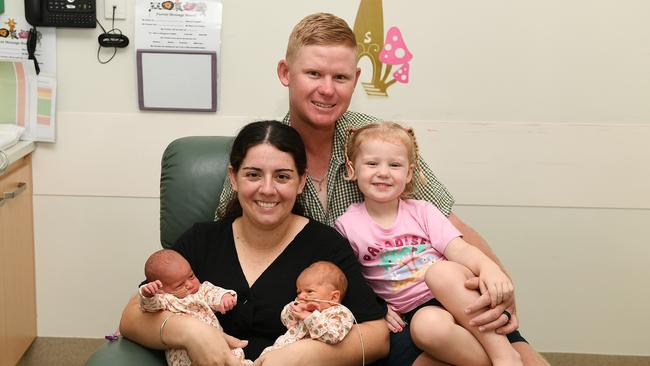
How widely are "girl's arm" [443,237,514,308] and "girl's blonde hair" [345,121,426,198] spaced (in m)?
0.24

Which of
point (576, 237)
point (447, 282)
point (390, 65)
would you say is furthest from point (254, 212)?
point (576, 237)

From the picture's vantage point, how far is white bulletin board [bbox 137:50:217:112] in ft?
8.07

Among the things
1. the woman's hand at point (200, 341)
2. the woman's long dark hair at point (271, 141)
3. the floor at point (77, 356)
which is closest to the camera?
the woman's hand at point (200, 341)

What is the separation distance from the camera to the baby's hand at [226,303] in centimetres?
165

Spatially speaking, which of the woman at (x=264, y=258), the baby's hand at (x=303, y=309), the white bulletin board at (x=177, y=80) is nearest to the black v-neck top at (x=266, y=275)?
the woman at (x=264, y=258)

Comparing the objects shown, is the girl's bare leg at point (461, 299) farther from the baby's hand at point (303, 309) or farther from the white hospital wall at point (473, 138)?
the white hospital wall at point (473, 138)

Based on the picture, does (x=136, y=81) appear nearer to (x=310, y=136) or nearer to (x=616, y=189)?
(x=310, y=136)

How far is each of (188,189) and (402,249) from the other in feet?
2.17

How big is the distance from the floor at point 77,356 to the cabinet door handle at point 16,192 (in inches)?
25.8

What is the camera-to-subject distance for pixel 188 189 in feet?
6.56

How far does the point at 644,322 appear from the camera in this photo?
2766mm

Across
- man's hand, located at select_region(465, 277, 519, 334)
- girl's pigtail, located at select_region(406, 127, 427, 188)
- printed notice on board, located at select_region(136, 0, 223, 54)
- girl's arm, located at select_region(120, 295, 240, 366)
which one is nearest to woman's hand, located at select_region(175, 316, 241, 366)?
girl's arm, located at select_region(120, 295, 240, 366)

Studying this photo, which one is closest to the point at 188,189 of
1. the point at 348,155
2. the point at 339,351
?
the point at 348,155

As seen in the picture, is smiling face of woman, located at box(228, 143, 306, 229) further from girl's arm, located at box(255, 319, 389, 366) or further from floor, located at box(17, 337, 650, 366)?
floor, located at box(17, 337, 650, 366)
